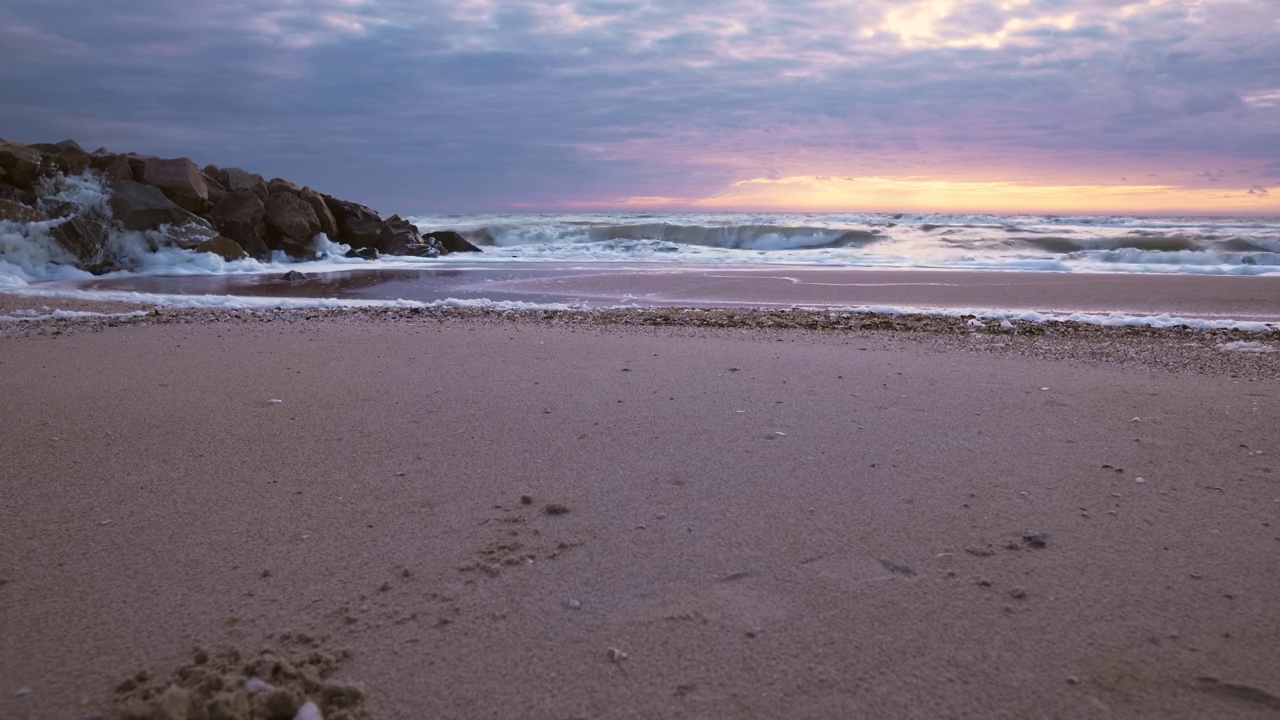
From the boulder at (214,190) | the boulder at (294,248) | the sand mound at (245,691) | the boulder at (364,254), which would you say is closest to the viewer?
the sand mound at (245,691)

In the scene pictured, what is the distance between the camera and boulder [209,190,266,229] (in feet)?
56.5

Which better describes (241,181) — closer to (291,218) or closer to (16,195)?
(291,218)

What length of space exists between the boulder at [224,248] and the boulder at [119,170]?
2645mm

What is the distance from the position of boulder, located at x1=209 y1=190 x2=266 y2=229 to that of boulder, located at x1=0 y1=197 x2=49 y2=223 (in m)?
3.21

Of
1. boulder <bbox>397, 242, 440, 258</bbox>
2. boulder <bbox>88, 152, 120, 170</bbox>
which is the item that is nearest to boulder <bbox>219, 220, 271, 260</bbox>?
boulder <bbox>88, 152, 120, 170</bbox>

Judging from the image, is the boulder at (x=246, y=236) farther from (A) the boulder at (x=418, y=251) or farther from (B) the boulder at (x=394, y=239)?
(A) the boulder at (x=418, y=251)

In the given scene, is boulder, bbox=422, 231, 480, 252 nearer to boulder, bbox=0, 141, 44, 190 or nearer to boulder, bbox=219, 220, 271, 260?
boulder, bbox=219, 220, 271, 260

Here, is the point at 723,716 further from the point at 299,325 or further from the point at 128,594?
the point at 299,325

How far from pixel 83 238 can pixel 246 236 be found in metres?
3.13

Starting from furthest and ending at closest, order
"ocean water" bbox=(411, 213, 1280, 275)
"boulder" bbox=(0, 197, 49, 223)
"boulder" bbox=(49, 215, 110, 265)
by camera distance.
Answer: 1. "ocean water" bbox=(411, 213, 1280, 275)
2. "boulder" bbox=(49, 215, 110, 265)
3. "boulder" bbox=(0, 197, 49, 223)

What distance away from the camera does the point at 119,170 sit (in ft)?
55.1

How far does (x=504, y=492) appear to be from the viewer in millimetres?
2732

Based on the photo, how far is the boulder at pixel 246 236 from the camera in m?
17.2

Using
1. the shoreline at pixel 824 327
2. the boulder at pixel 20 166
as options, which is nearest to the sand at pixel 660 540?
the shoreline at pixel 824 327
